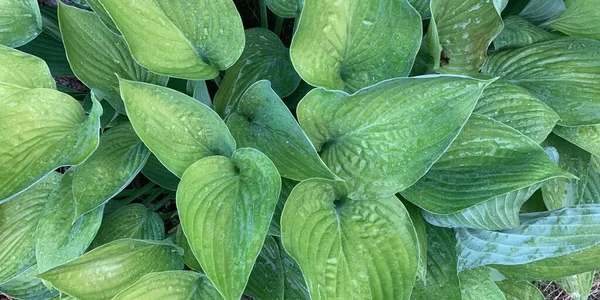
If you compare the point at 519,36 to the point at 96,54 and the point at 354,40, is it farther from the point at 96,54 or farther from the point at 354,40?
the point at 96,54

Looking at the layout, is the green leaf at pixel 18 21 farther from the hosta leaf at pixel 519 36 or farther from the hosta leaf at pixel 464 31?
the hosta leaf at pixel 519 36

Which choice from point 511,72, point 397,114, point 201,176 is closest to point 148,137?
point 201,176

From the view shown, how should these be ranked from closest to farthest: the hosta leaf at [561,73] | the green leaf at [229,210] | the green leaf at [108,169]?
the green leaf at [229,210]
the green leaf at [108,169]
the hosta leaf at [561,73]

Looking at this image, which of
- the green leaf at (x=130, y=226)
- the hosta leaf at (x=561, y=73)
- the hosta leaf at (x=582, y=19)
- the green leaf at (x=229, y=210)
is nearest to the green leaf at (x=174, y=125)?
the green leaf at (x=229, y=210)

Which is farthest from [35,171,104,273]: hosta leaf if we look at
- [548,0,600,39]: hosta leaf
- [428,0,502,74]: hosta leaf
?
[548,0,600,39]: hosta leaf

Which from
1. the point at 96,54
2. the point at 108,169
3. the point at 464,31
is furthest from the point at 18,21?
the point at 464,31

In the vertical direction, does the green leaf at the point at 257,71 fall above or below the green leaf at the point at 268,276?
above

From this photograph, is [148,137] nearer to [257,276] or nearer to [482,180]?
[257,276]

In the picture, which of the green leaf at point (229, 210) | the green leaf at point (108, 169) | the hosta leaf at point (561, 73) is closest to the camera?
the green leaf at point (229, 210)
